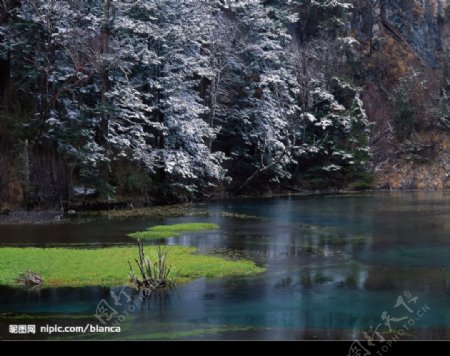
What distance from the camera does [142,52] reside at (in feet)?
143

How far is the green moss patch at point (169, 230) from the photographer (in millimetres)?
28969

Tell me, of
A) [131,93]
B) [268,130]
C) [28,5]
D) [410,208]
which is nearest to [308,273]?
[410,208]

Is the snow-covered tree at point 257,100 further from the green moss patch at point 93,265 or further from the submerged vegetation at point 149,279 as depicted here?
the submerged vegetation at point 149,279

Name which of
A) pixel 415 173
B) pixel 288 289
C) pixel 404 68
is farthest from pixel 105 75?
pixel 404 68

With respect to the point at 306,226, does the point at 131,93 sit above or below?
above

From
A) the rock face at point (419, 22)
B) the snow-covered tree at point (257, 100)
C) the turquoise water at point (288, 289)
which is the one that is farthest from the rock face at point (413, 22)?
the turquoise water at point (288, 289)

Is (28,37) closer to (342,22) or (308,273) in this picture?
(308,273)

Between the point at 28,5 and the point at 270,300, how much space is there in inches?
1156

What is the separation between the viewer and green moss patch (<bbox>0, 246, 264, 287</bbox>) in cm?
1966

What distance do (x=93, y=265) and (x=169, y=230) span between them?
1000cm

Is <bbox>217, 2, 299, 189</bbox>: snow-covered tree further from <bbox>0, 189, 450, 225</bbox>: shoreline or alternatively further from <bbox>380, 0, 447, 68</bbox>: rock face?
<bbox>380, 0, 447, 68</bbox>: rock face

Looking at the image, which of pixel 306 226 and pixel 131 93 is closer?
pixel 306 226

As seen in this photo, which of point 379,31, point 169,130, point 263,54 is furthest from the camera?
point 379,31

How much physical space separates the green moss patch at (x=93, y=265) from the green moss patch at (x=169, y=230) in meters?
4.25
